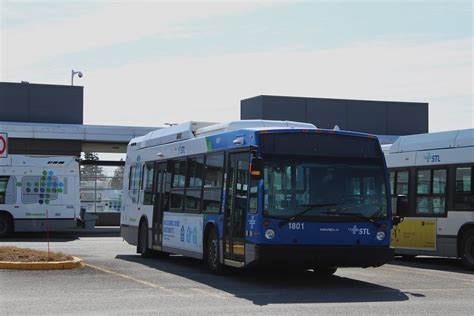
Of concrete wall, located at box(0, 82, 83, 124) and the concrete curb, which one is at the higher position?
concrete wall, located at box(0, 82, 83, 124)

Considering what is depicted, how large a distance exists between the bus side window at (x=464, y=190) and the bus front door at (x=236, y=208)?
582 centimetres

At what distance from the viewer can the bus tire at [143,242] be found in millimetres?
22077

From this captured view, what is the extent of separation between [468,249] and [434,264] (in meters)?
2.25

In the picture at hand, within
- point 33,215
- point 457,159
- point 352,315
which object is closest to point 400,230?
point 457,159

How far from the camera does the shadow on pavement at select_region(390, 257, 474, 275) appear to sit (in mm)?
19797

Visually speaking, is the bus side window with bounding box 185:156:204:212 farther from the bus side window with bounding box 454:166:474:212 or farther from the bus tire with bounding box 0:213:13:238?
the bus tire with bounding box 0:213:13:238

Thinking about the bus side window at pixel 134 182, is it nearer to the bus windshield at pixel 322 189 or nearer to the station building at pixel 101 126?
the bus windshield at pixel 322 189

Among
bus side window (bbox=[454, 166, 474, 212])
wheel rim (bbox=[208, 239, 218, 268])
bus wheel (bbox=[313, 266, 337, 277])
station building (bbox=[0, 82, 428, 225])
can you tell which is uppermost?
station building (bbox=[0, 82, 428, 225])

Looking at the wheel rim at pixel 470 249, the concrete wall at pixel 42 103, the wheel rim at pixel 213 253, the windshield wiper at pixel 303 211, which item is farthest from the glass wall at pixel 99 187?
the windshield wiper at pixel 303 211

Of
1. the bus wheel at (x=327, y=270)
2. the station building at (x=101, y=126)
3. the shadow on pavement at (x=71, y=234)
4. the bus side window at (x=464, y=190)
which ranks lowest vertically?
the shadow on pavement at (x=71, y=234)

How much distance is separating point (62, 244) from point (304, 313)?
17.4 m

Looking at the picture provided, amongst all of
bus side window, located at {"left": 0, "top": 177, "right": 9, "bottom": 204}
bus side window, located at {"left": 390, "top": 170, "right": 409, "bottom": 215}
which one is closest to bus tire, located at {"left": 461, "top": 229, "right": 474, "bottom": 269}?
bus side window, located at {"left": 390, "top": 170, "right": 409, "bottom": 215}

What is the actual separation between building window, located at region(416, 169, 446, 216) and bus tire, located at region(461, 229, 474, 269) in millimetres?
894

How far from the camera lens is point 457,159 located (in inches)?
779
